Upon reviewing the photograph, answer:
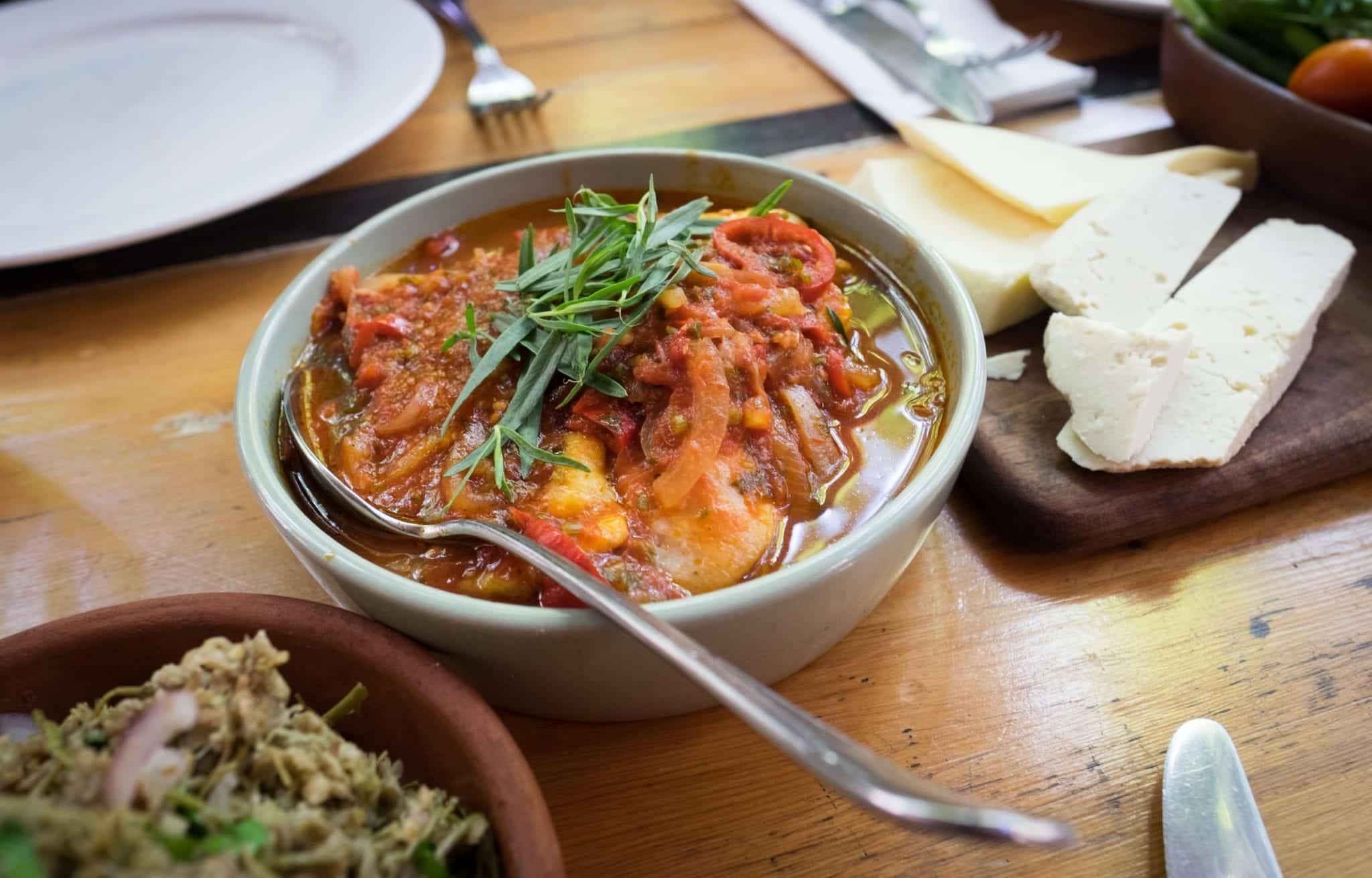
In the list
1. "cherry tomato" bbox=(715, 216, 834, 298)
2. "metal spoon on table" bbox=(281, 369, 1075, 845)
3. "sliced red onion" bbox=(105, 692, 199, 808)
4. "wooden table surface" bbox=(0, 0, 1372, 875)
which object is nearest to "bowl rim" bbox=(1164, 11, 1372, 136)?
"wooden table surface" bbox=(0, 0, 1372, 875)

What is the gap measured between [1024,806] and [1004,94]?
276cm

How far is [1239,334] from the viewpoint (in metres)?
2.21

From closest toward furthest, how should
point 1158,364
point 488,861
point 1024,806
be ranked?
point 488,861, point 1024,806, point 1158,364

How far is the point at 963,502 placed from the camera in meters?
2.07

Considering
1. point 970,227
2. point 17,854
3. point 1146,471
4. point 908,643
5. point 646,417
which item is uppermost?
point 17,854

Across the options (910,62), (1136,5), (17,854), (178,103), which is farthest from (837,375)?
(178,103)

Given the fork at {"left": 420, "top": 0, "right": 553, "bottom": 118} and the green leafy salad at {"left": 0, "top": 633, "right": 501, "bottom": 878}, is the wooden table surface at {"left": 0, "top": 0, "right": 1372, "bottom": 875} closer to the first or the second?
the green leafy salad at {"left": 0, "top": 633, "right": 501, "bottom": 878}

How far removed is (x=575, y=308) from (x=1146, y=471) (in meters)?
1.30

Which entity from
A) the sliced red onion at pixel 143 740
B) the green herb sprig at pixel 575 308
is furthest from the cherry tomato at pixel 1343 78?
the sliced red onion at pixel 143 740

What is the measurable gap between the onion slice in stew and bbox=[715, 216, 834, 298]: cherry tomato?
0.36 m

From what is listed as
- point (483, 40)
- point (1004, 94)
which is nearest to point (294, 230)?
point (483, 40)

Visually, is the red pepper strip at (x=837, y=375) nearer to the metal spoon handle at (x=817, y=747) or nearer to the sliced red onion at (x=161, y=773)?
the metal spoon handle at (x=817, y=747)

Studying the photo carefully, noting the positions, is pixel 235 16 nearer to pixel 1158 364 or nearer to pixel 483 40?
pixel 483 40

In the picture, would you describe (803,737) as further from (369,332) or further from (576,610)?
(369,332)
